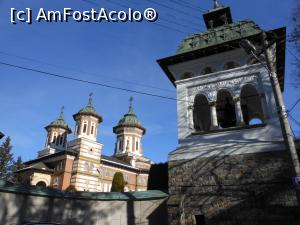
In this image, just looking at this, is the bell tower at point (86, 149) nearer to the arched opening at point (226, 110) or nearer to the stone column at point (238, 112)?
the arched opening at point (226, 110)

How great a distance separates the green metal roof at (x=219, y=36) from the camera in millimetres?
13203

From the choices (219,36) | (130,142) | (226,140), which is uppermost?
(130,142)

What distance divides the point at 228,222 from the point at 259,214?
46.6 inches

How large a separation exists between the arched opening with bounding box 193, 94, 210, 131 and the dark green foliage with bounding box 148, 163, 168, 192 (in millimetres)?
3991

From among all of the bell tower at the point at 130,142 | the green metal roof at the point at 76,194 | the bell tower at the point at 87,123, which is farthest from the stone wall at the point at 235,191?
the bell tower at the point at 130,142

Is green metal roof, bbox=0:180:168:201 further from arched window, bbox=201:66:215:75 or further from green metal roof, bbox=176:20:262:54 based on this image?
green metal roof, bbox=176:20:262:54

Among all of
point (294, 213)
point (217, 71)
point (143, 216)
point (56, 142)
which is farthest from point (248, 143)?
point (56, 142)

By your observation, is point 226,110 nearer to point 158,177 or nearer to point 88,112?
point 158,177

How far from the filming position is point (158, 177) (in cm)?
1738

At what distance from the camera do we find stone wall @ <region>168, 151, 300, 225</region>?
9469 millimetres

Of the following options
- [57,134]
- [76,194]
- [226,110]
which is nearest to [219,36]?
[226,110]

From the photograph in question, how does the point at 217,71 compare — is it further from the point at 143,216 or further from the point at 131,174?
the point at 131,174

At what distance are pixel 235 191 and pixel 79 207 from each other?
21.7 feet

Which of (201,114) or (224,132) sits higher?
(201,114)
